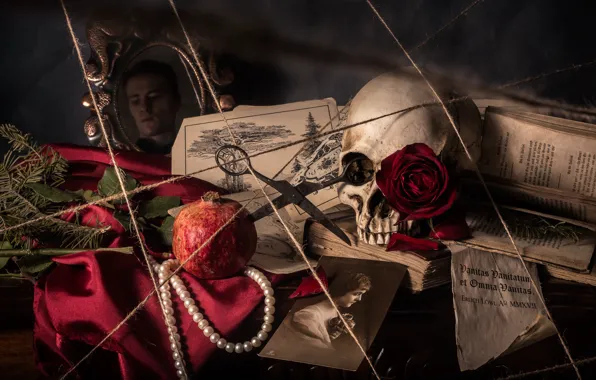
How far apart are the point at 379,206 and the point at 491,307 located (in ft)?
0.85

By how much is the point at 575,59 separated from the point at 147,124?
1.14m

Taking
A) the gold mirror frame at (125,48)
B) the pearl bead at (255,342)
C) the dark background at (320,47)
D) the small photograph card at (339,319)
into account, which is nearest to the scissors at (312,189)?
the small photograph card at (339,319)

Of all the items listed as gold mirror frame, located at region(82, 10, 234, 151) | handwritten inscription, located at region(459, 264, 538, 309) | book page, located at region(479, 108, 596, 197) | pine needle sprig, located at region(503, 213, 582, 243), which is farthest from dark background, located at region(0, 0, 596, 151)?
handwritten inscription, located at region(459, 264, 538, 309)

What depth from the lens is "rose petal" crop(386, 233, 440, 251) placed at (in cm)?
112

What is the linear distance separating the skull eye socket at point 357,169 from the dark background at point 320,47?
50cm

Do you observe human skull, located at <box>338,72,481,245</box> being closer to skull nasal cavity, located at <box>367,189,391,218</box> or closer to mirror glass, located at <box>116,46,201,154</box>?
skull nasal cavity, located at <box>367,189,391,218</box>

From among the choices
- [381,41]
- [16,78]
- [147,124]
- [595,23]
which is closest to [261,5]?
[381,41]

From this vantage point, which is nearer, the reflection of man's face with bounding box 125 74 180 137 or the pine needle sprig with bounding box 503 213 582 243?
the pine needle sprig with bounding box 503 213 582 243

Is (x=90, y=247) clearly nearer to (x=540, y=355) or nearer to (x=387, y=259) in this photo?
(x=387, y=259)

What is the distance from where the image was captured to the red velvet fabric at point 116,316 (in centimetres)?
101

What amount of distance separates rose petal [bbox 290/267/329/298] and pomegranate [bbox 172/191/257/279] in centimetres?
10

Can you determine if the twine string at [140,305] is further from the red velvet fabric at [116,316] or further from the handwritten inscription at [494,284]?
the handwritten inscription at [494,284]

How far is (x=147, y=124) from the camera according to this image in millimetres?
1802

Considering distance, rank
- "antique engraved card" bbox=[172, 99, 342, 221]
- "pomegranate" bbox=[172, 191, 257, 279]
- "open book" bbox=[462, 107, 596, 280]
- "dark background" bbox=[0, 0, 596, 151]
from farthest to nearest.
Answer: "dark background" bbox=[0, 0, 596, 151] → "antique engraved card" bbox=[172, 99, 342, 221] → "open book" bbox=[462, 107, 596, 280] → "pomegranate" bbox=[172, 191, 257, 279]
